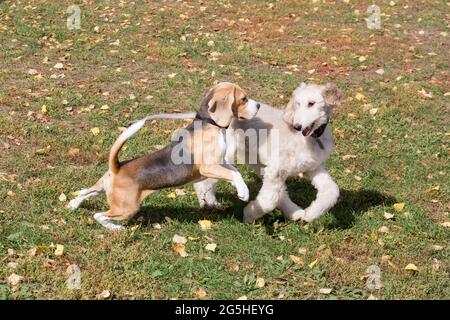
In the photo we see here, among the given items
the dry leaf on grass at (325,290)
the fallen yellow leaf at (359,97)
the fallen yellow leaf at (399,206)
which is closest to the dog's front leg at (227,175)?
the dry leaf on grass at (325,290)

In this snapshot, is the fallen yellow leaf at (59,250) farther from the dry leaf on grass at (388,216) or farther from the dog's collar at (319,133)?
the dry leaf on grass at (388,216)

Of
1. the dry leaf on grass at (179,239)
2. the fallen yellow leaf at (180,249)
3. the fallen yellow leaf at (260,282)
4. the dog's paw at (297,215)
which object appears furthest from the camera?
the dog's paw at (297,215)

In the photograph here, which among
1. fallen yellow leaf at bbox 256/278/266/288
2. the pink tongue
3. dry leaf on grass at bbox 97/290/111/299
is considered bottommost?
fallen yellow leaf at bbox 256/278/266/288

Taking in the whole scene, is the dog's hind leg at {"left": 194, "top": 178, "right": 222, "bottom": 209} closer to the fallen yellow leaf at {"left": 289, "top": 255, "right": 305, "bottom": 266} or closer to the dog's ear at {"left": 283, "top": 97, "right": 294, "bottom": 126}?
the dog's ear at {"left": 283, "top": 97, "right": 294, "bottom": 126}

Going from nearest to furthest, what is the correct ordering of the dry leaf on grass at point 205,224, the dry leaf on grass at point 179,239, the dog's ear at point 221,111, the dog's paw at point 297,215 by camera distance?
1. the dog's ear at point 221,111
2. the dry leaf on grass at point 179,239
3. the dry leaf on grass at point 205,224
4. the dog's paw at point 297,215

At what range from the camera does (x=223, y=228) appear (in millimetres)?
6480

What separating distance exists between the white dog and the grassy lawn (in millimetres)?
264

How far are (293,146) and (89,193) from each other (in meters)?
2.17

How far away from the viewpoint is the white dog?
618 centimetres

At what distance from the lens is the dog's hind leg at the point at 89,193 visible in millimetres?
6312

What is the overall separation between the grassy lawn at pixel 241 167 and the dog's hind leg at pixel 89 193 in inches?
4.0

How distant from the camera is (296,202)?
725cm

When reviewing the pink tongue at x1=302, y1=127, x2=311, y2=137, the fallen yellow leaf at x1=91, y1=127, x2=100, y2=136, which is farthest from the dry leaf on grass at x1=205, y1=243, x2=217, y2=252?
the fallen yellow leaf at x1=91, y1=127, x2=100, y2=136
